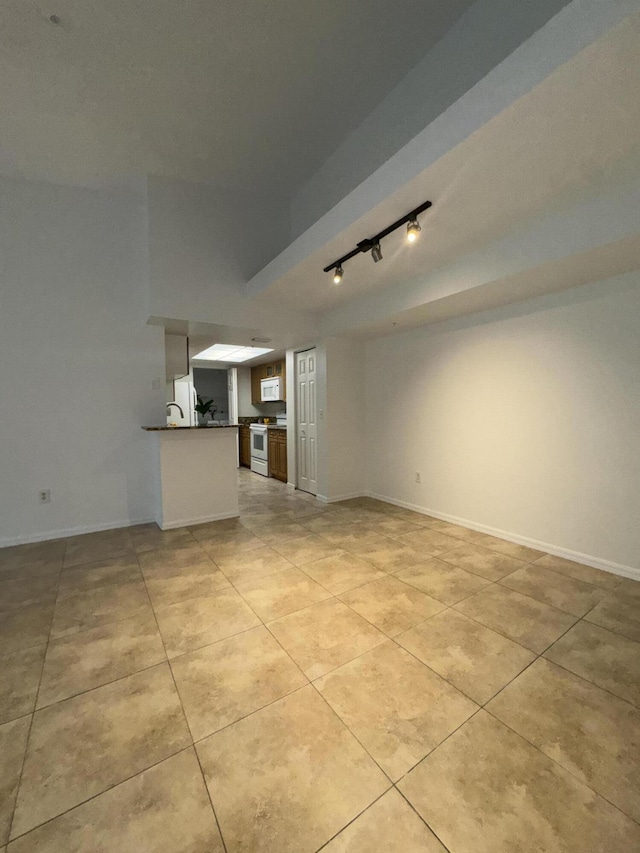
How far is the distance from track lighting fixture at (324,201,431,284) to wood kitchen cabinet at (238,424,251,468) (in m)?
4.90

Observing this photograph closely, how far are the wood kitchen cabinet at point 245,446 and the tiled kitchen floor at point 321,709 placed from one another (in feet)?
15.4

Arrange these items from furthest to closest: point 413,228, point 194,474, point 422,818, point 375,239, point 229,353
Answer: point 229,353, point 194,474, point 375,239, point 413,228, point 422,818

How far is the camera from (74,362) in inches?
139

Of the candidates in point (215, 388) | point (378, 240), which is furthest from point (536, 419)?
point (215, 388)

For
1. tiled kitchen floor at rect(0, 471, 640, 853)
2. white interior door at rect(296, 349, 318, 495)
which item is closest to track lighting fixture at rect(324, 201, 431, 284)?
white interior door at rect(296, 349, 318, 495)

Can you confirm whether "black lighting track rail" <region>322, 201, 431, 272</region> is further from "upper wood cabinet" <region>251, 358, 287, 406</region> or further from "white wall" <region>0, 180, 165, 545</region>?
"upper wood cabinet" <region>251, 358, 287, 406</region>

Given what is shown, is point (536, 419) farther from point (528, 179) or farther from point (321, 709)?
point (321, 709)

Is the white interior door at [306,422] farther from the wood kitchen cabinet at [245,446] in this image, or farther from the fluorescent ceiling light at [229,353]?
the wood kitchen cabinet at [245,446]

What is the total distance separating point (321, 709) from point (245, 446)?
626 centimetres

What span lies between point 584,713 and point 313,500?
136 inches

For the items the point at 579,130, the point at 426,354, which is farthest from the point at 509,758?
the point at 426,354

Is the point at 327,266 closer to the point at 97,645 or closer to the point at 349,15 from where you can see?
the point at 349,15

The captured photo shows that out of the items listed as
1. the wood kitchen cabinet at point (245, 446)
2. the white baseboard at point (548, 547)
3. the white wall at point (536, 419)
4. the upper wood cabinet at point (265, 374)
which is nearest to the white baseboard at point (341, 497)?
the white wall at point (536, 419)

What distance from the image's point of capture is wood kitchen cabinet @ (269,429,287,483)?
18.9 feet
